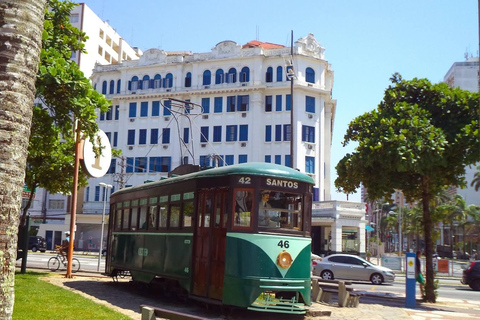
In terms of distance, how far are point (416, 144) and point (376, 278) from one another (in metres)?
12.5

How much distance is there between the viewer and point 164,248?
13305 mm

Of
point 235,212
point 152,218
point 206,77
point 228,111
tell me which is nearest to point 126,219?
point 152,218

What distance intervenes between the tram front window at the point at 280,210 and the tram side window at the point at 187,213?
1959 mm

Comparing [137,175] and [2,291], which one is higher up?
[137,175]

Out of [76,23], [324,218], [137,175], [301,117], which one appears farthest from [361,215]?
[76,23]

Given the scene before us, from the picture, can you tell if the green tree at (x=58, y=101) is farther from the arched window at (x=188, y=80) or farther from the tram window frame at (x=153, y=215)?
the arched window at (x=188, y=80)

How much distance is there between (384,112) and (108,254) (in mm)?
10525

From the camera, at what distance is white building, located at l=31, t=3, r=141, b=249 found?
5962cm

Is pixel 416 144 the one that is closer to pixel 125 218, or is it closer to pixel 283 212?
pixel 283 212

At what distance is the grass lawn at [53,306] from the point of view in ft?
31.1

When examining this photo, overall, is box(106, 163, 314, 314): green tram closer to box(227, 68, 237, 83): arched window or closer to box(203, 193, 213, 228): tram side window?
box(203, 193, 213, 228): tram side window

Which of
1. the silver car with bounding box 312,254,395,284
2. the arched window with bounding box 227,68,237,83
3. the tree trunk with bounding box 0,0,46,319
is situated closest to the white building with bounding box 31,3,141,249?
the arched window with bounding box 227,68,237,83

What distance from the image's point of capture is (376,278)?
2617 cm

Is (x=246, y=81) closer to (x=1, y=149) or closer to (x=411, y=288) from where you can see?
(x=411, y=288)
